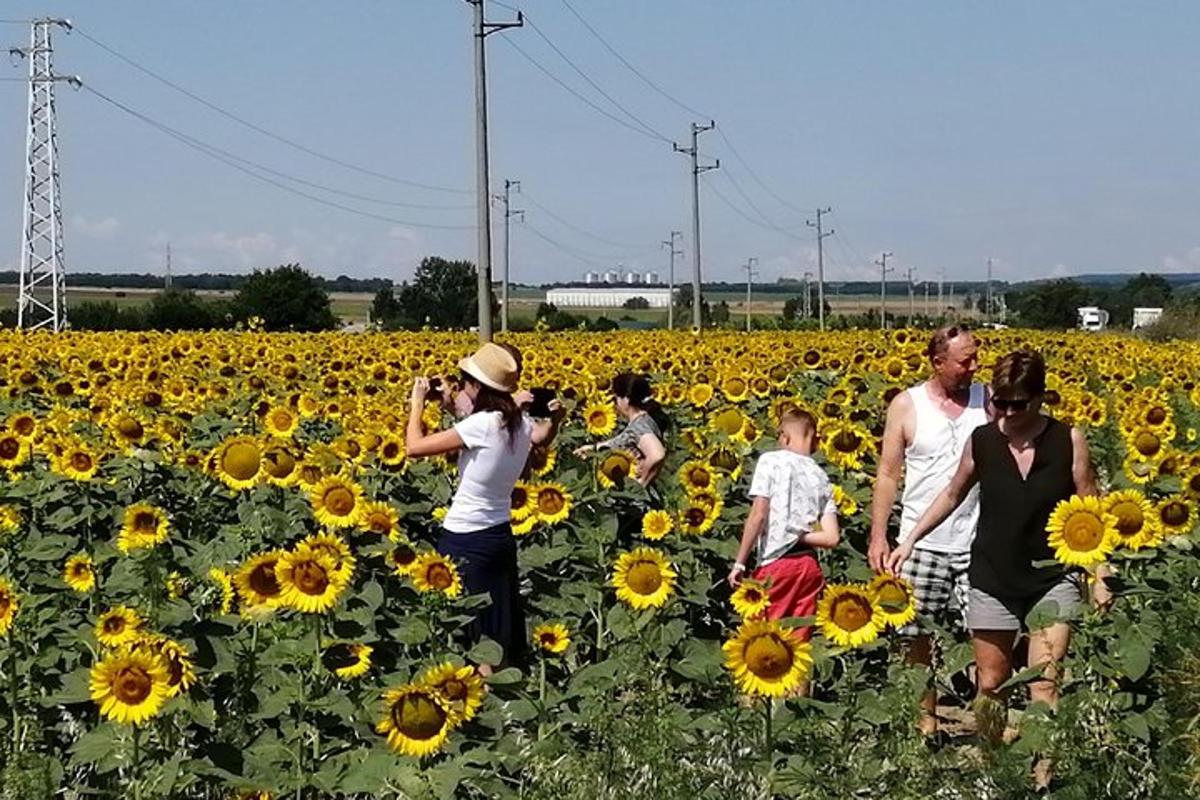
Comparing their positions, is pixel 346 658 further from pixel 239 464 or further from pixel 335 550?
pixel 239 464

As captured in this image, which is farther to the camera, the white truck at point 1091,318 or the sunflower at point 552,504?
the white truck at point 1091,318

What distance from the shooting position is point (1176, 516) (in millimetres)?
4945

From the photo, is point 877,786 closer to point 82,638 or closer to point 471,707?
point 471,707

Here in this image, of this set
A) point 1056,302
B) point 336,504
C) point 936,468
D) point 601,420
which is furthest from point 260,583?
point 1056,302

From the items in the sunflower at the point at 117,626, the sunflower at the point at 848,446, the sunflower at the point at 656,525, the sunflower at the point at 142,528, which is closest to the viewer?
the sunflower at the point at 117,626

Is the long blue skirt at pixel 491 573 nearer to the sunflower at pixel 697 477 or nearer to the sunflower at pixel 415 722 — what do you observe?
the sunflower at pixel 697 477

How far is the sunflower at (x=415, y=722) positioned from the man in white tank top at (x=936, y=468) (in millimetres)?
2070

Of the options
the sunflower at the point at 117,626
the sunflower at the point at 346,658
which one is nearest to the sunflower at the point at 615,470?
the sunflower at the point at 346,658

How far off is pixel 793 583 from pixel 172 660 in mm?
2388

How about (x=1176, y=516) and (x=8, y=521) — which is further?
(x=8, y=521)

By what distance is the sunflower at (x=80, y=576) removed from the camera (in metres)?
4.85

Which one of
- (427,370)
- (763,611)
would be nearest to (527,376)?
(427,370)

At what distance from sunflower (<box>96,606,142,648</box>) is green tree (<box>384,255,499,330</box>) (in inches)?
1688

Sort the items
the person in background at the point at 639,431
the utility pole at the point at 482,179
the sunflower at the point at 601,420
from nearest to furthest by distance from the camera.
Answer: the person in background at the point at 639,431, the sunflower at the point at 601,420, the utility pole at the point at 482,179
